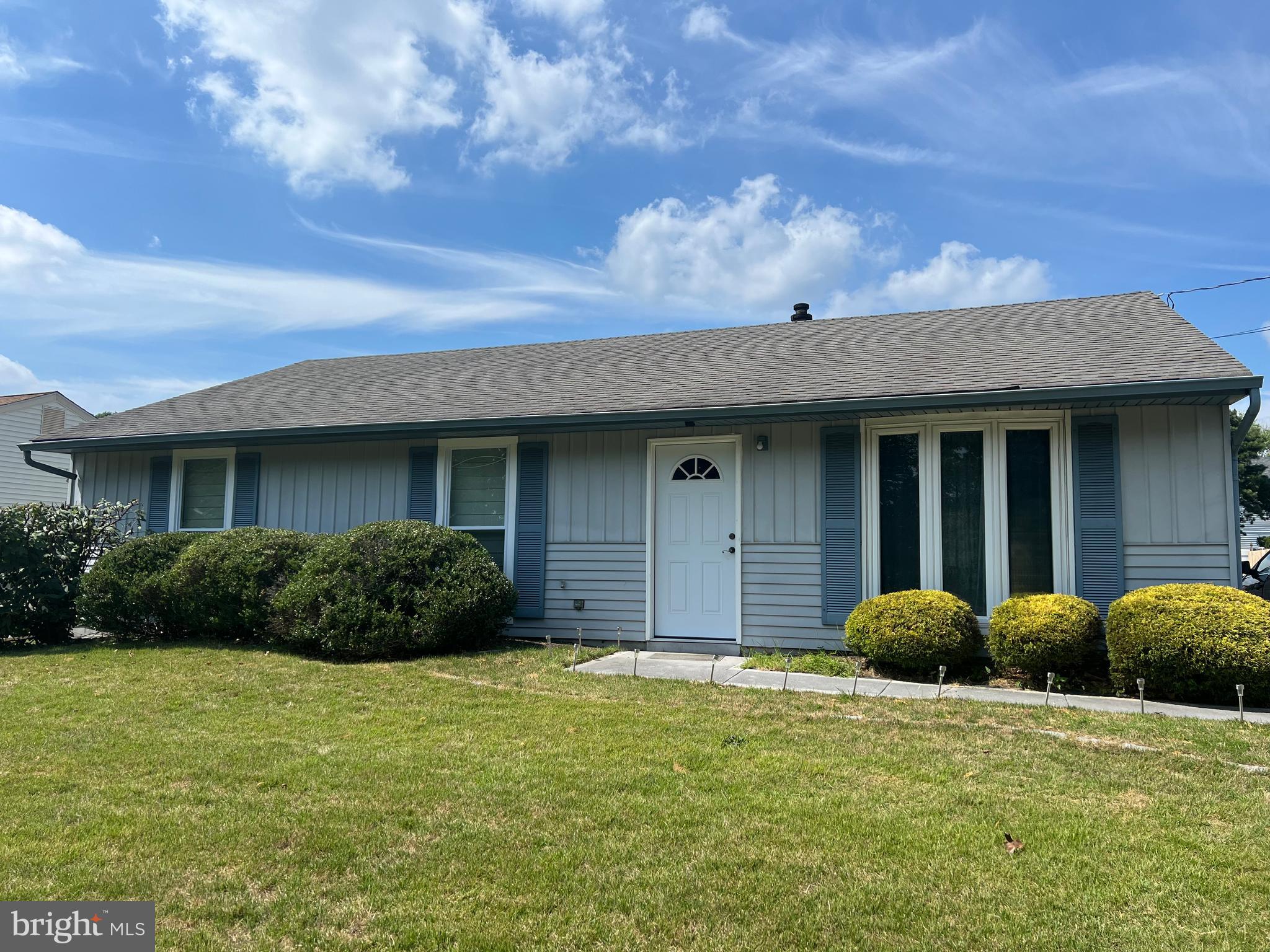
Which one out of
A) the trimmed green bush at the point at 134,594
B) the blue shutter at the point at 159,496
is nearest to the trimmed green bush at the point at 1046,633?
the trimmed green bush at the point at 134,594

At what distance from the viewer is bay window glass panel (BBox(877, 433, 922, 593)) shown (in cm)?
752

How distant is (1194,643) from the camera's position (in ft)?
18.4

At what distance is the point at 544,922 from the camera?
102 inches

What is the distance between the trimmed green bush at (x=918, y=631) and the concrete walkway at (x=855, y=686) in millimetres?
216

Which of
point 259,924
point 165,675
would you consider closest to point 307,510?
point 165,675

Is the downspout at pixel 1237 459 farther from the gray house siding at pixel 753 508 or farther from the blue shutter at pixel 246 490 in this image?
the blue shutter at pixel 246 490

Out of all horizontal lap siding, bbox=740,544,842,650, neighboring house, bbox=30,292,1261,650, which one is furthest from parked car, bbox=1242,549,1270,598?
horizontal lap siding, bbox=740,544,842,650

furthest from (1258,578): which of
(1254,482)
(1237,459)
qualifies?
(1254,482)

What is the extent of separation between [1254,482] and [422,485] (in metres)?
25.7

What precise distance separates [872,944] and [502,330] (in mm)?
16795

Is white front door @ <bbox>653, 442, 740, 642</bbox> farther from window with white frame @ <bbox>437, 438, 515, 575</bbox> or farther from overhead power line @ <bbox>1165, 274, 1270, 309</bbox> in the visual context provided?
overhead power line @ <bbox>1165, 274, 1270, 309</bbox>

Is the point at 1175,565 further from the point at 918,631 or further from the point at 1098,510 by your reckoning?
the point at 918,631

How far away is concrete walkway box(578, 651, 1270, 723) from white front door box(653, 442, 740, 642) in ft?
1.67

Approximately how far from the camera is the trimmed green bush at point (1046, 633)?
20.6 feet
